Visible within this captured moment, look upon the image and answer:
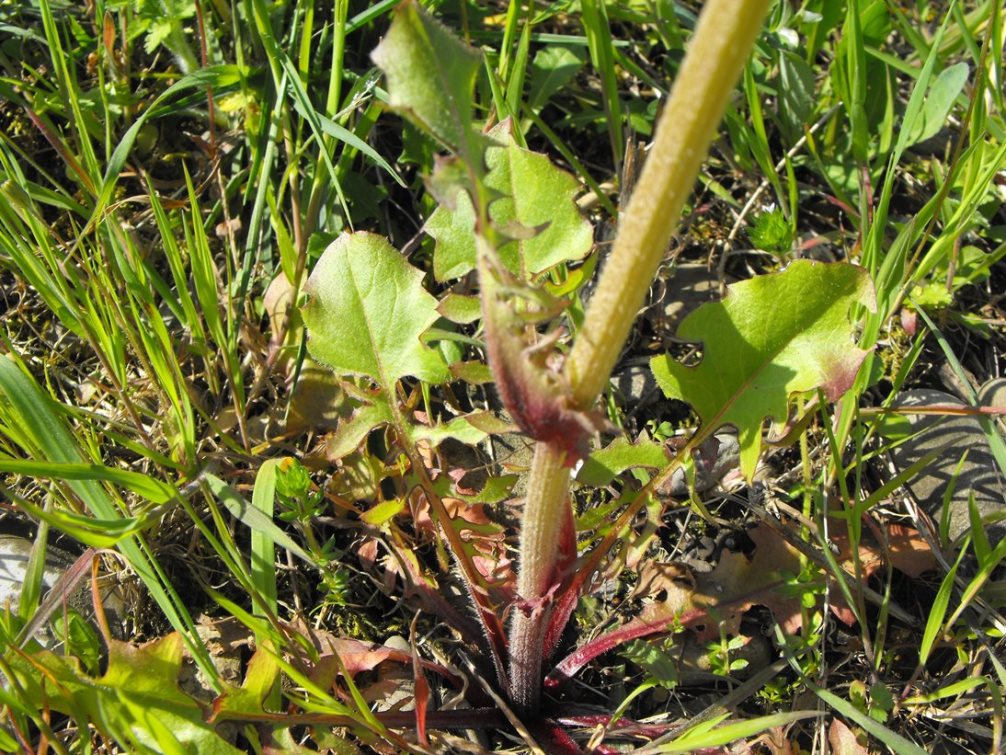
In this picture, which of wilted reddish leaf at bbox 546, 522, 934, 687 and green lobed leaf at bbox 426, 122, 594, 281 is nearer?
green lobed leaf at bbox 426, 122, 594, 281

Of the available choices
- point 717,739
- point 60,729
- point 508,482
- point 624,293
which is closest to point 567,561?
point 508,482

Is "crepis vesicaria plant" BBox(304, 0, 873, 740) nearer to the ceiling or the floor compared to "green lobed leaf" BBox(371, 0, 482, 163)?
nearer to the floor

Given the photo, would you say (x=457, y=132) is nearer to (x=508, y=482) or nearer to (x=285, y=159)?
(x=508, y=482)

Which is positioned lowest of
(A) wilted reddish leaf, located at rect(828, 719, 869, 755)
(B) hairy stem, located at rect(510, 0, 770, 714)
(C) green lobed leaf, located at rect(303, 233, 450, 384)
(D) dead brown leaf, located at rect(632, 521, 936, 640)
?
(A) wilted reddish leaf, located at rect(828, 719, 869, 755)

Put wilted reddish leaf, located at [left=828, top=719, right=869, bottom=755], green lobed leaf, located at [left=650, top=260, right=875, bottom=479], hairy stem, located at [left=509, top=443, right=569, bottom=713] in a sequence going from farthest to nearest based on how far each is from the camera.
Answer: wilted reddish leaf, located at [left=828, top=719, right=869, bottom=755] → green lobed leaf, located at [left=650, top=260, right=875, bottom=479] → hairy stem, located at [left=509, top=443, right=569, bottom=713]

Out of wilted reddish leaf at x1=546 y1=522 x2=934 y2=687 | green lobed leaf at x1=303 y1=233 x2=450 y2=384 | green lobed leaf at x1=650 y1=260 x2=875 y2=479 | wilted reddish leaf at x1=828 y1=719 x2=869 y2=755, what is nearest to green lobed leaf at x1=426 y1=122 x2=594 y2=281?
green lobed leaf at x1=303 y1=233 x2=450 y2=384

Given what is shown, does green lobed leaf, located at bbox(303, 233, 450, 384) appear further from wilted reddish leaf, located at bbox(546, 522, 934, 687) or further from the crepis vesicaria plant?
wilted reddish leaf, located at bbox(546, 522, 934, 687)

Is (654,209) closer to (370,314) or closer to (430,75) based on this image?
(430,75)
